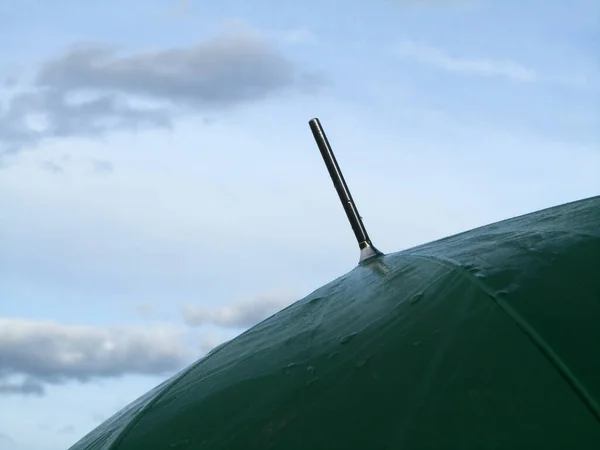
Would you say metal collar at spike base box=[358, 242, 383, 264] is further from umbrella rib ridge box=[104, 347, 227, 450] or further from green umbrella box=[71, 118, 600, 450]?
umbrella rib ridge box=[104, 347, 227, 450]

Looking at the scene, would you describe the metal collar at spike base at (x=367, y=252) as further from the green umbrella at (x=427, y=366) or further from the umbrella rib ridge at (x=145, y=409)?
the umbrella rib ridge at (x=145, y=409)

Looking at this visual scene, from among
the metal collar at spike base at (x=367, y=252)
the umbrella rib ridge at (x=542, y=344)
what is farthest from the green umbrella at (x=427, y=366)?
the metal collar at spike base at (x=367, y=252)

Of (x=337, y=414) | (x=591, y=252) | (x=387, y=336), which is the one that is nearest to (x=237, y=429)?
(x=337, y=414)

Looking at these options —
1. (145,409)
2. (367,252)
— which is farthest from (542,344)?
(367,252)

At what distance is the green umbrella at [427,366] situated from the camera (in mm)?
4285

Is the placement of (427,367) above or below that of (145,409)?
below

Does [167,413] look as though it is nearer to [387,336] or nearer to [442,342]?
[387,336]

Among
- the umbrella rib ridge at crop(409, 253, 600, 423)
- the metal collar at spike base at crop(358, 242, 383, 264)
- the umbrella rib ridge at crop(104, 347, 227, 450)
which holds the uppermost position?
the metal collar at spike base at crop(358, 242, 383, 264)

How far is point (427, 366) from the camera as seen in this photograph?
473 cm

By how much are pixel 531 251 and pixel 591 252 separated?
1.19ft

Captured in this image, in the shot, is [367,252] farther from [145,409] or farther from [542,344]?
[542,344]

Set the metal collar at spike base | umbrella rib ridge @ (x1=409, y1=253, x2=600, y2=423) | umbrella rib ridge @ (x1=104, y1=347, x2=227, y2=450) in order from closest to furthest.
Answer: umbrella rib ridge @ (x1=409, y1=253, x2=600, y2=423) < umbrella rib ridge @ (x1=104, y1=347, x2=227, y2=450) < the metal collar at spike base

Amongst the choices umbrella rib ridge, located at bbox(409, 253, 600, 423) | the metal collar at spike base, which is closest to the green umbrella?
umbrella rib ridge, located at bbox(409, 253, 600, 423)

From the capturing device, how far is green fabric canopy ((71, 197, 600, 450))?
429cm
